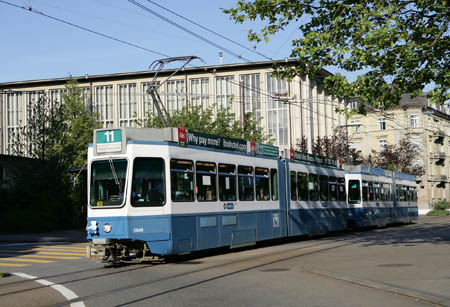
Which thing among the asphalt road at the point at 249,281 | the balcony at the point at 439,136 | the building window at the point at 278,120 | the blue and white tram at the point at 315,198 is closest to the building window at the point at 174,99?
the building window at the point at 278,120

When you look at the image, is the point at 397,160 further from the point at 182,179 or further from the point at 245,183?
the point at 182,179

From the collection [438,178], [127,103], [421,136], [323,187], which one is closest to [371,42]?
[323,187]

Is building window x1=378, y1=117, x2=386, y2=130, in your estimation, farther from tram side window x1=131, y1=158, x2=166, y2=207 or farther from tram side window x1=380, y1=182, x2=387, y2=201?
tram side window x1=131, y1=158, x2=166, y2=207

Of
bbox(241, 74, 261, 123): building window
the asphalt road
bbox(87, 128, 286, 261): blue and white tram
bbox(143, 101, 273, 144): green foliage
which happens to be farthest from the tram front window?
bbox(241, 74, 261, 123): building window

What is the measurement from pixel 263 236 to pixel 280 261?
4.98 metres

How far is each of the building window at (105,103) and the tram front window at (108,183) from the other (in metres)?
64.9

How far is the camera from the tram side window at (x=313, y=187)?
2428 centimetres

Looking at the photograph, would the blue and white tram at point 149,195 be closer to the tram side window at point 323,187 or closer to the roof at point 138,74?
the tram side window at point 323,187

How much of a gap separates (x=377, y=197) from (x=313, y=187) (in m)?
9.97

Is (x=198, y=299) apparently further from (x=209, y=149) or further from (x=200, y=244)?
(x=209, y=149)

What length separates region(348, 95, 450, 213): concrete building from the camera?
84375 mm

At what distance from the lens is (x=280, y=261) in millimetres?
15055

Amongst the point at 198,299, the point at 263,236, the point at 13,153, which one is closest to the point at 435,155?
the point at 13,153

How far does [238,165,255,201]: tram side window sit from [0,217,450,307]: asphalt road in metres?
2.58
